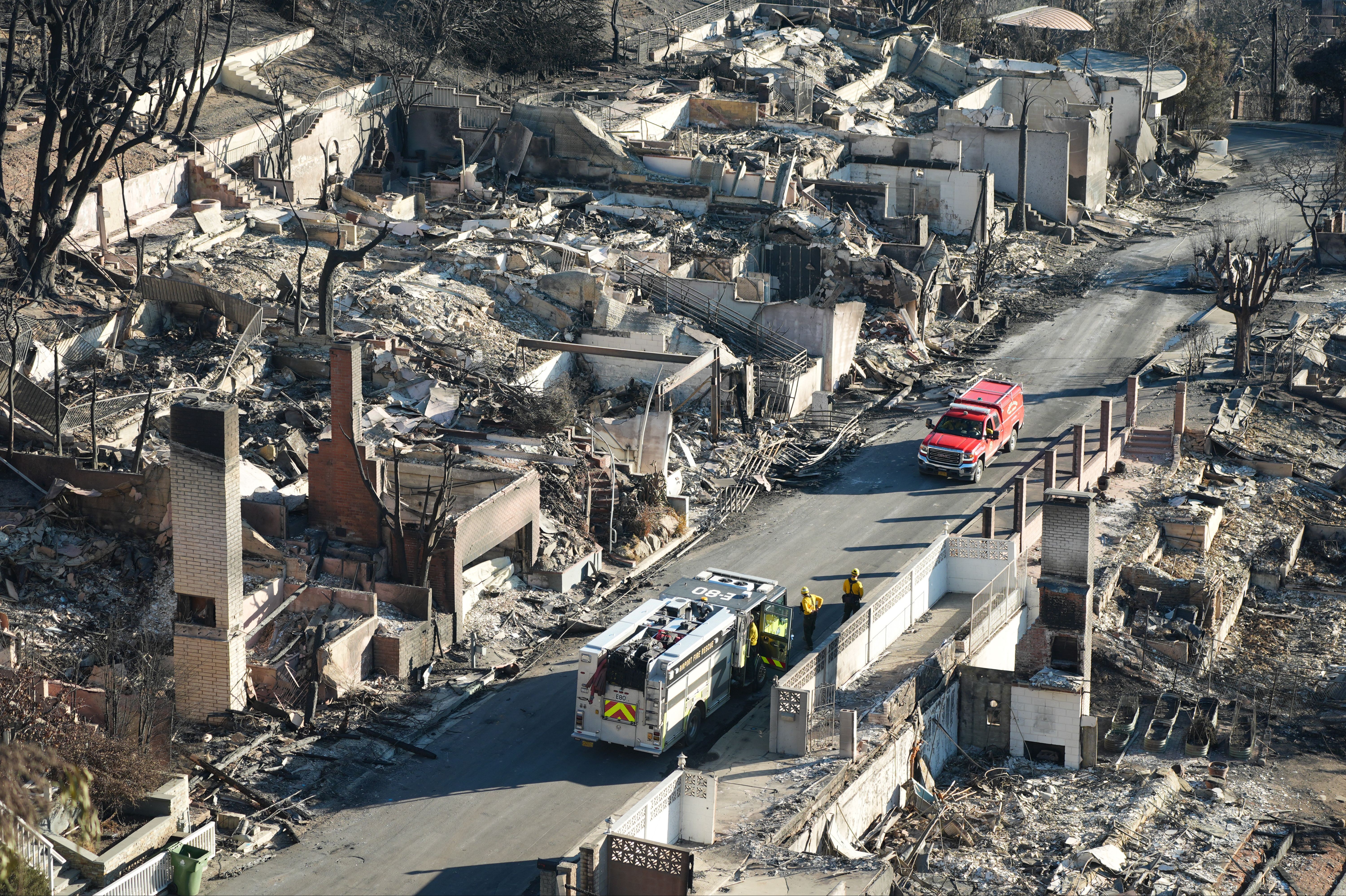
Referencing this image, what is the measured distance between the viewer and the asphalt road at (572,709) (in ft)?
71.1

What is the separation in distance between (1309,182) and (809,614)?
4319 cm

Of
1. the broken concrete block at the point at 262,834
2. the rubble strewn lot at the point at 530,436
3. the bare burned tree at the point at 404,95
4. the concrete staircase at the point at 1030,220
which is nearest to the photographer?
the broken concrete block at the point at 262,834

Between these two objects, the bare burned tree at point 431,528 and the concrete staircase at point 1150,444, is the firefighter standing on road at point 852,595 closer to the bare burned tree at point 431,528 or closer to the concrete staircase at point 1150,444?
the bare burned tree at point 431,528

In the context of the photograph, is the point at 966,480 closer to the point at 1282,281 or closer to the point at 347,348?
the point at 347,348

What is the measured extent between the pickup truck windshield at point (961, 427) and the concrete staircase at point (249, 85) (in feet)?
82.7

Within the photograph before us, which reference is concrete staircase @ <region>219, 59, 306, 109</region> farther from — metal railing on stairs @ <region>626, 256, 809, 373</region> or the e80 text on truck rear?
the e80 text on truck rear

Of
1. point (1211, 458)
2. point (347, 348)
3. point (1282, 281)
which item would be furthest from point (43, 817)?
point (1282, 281)

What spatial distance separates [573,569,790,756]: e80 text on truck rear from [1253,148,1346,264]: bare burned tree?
33438 millimetres

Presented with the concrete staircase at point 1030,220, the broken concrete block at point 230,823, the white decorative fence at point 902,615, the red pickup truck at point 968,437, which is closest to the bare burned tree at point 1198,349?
the red pickup truck at point 968,437

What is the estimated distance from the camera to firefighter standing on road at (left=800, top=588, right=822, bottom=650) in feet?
89.9

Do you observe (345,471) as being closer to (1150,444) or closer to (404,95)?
(1150,444)

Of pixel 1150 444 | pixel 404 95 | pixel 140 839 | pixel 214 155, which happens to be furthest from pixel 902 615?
pixel 404 95

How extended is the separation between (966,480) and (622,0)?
133 feet

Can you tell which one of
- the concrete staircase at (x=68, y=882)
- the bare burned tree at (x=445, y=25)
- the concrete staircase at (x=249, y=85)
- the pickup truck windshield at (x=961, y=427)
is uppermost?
the bare burned tree at (x=445, y=25)
